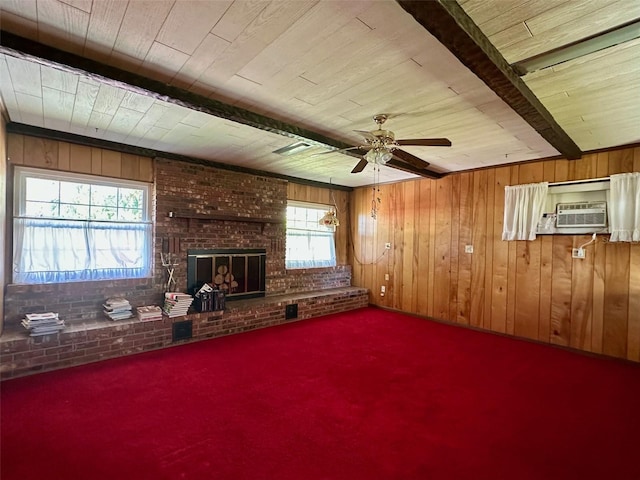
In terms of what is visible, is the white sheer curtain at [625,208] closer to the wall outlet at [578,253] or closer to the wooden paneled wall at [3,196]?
the wall outlet at [578,253]

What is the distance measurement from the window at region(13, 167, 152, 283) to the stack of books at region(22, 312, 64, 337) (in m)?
0.53

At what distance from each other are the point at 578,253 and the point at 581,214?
0.48 m

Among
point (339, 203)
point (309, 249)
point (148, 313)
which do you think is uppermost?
point (339, 203)

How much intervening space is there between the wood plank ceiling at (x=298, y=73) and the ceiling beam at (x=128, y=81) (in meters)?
0.01

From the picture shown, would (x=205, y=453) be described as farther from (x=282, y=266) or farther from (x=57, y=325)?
(x=282, y=266)

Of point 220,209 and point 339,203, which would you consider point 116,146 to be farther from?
point 339,203

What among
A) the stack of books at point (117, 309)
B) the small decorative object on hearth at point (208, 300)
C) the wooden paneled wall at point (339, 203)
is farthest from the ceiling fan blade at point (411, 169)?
the stack of books at point (117, 309)

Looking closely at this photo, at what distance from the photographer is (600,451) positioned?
206cm

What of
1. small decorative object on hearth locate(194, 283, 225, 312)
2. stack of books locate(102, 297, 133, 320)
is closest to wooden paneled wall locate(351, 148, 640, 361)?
small decorative object on hearth locate(194, 283, 225, 312)

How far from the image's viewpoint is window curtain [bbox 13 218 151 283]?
11.1 ft

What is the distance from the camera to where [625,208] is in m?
3.55

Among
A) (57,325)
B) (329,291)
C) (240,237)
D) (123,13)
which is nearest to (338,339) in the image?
(329,291)

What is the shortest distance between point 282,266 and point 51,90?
376cm

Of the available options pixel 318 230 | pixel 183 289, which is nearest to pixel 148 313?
pixel 183 289
